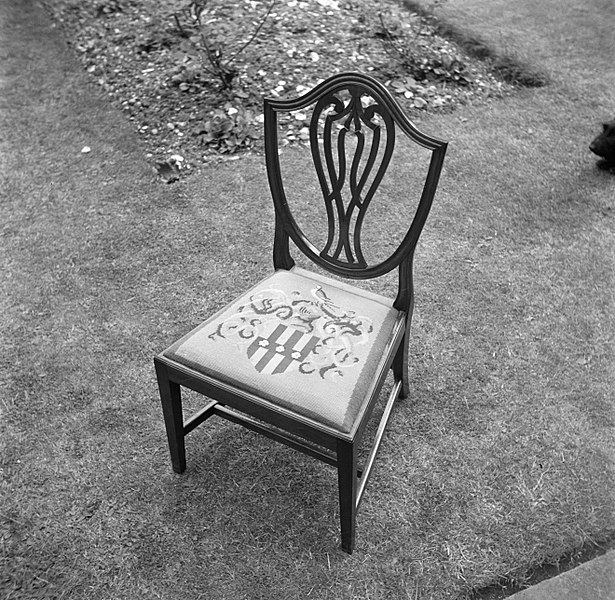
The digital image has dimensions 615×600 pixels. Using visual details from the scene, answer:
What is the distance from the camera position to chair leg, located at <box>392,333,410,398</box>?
2.20 m

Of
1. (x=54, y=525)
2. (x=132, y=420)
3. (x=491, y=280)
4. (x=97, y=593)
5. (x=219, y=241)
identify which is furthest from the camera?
(x=219, y=241)

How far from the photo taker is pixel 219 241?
125 inches

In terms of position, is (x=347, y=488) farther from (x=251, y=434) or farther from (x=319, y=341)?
(x=251, y=434)

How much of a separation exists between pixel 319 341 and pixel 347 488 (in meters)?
0.42

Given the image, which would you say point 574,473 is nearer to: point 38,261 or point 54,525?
point 54,525

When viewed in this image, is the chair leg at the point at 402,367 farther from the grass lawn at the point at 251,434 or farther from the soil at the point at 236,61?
the soil at the point at 236,61

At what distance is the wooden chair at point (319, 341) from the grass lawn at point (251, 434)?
0.19 metres

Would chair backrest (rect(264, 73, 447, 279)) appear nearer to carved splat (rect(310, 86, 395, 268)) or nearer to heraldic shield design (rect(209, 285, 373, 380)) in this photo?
carved splat (rect(310, 86, 395, 268))

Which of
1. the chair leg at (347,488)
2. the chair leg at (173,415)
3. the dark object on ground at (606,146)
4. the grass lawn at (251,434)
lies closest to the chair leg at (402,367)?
the grass lawn at (251,434)

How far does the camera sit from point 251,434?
2.30m

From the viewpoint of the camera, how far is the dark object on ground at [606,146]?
362 cm

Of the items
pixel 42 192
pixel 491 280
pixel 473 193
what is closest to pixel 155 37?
pixel 42 192

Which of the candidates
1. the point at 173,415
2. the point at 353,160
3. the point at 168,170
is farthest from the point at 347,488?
the point at 168,170

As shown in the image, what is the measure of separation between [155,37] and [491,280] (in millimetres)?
3402
